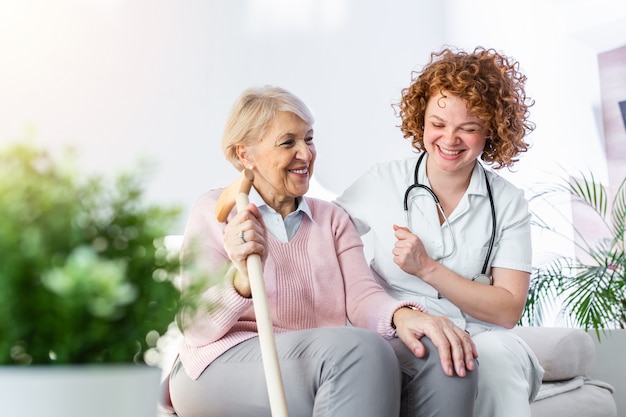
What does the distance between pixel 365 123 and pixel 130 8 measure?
5.10 feet

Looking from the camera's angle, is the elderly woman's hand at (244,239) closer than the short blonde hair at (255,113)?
Yes

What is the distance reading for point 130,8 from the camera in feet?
10.3

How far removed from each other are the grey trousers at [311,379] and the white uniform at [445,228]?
0.51 metres

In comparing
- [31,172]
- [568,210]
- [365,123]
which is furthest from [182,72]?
[31,172]

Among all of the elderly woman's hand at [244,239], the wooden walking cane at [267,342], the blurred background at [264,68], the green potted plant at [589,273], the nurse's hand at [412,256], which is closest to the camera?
the wooden walking cane at [267,342]

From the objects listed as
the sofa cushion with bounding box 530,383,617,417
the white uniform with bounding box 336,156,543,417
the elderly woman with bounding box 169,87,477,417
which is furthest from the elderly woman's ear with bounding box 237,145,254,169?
the sofa cushion with bounding box 530,383,617,417

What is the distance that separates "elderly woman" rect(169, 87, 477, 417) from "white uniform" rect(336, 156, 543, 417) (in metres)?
0.12

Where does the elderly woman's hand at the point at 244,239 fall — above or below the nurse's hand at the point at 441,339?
above

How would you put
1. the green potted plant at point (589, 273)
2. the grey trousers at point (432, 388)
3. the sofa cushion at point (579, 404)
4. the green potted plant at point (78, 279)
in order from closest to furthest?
1. the green potted plant at point (78, 279)
2. the grey trousers at point (432, 388)
3. the sofa cushion at point (579, 404)
4. the green potted plant at point (589, 273)

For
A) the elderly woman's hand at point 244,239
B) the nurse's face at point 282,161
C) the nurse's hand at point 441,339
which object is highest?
the nurse's face at point 282,161

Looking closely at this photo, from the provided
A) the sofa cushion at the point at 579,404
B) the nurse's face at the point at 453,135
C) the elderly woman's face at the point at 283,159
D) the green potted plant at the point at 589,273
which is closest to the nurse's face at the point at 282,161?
the elderly woman's face at the point at 283,159

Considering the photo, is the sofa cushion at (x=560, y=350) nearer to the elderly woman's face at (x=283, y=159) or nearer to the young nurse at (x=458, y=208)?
the young nurse at (x=458, y=208)

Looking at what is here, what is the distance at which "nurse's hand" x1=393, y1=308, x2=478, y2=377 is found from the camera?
1592 mm

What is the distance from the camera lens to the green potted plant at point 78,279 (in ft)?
1.75
